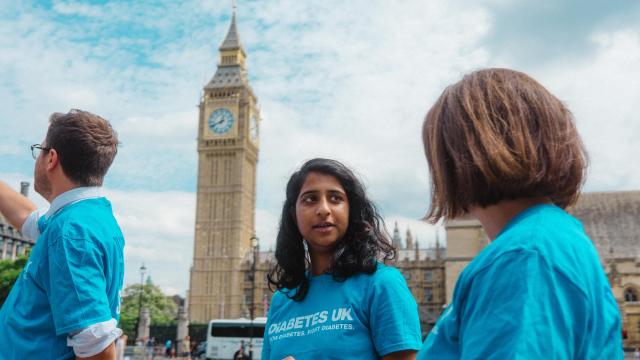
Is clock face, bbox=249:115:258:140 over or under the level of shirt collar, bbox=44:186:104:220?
over

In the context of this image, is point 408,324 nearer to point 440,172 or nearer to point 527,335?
point 440,172

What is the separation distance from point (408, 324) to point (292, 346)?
1.30 feet

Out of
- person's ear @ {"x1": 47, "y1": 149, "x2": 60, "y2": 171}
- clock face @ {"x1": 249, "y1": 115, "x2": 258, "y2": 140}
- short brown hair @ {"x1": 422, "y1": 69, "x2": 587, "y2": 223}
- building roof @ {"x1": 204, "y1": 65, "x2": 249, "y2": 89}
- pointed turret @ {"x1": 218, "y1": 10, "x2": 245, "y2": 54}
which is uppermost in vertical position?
pointed turret @ {"x1": 218, "y1": 10, "x2": 245, "y2": 54}

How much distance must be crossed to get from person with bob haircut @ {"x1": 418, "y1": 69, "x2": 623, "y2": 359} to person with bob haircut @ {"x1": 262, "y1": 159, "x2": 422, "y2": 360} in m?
0.77

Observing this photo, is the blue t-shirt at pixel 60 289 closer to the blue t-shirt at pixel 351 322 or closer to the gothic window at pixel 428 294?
the blue t-shirt at pixel 351 322

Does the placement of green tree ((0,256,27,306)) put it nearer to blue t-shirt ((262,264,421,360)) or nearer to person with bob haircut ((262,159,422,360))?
person with bob haircut ((262,159,422,360))

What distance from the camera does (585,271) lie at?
1116 mm

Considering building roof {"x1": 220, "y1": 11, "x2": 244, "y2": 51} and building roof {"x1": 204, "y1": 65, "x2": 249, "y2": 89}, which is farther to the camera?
building roof {"x1": 220, "y1": 11, "x2": 244, "y2": 51}

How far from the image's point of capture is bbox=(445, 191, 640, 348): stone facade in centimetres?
3575

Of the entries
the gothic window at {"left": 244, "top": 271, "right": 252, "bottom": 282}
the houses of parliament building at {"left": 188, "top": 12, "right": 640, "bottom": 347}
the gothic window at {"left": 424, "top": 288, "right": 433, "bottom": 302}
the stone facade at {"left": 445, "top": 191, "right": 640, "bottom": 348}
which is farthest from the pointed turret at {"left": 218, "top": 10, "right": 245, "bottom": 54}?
the stone facade at {"left": 445, "top": 191, "right": 640, "bottom": 348}

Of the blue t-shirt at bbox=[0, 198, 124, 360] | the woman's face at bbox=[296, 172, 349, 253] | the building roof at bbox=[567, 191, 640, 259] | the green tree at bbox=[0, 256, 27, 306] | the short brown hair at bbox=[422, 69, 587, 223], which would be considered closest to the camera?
the short brown hair at bbox=[422, 69, 587, 223]

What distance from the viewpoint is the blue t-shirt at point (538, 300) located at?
105cm

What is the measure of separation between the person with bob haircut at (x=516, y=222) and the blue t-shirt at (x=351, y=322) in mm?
750

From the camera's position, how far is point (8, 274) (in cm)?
3409
